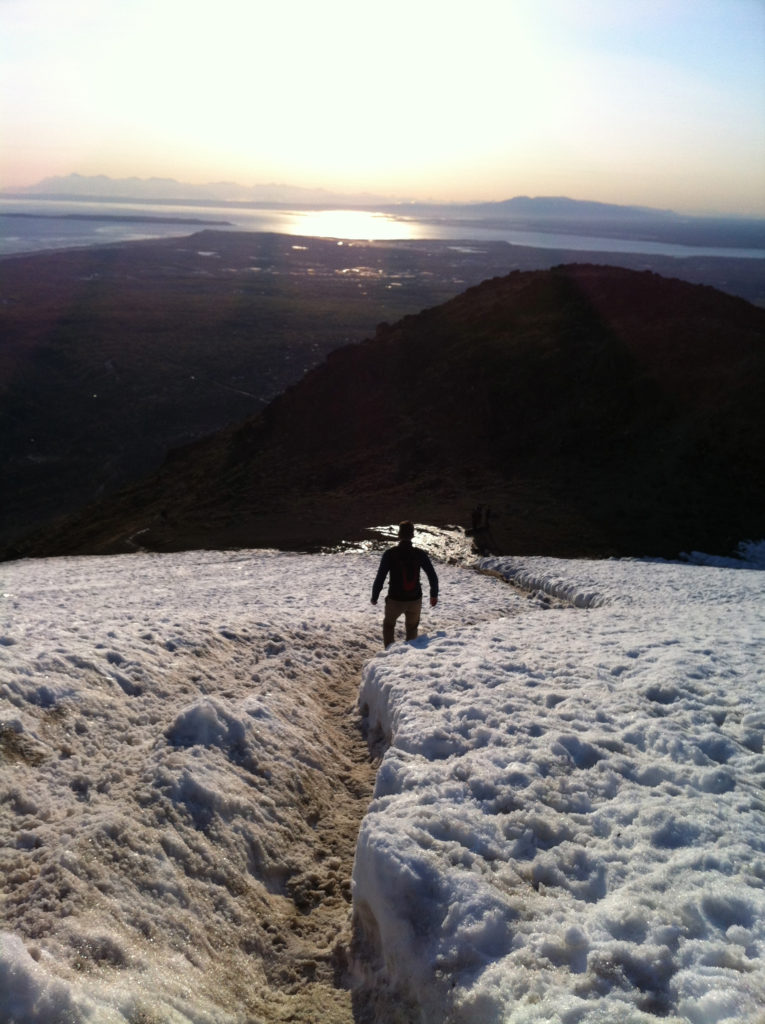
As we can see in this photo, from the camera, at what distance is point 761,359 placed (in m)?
33.8

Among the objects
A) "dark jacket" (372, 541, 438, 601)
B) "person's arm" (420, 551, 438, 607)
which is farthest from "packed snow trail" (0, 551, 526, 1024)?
"person's arm" (420, 551, 438, 607)

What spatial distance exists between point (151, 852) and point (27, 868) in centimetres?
96

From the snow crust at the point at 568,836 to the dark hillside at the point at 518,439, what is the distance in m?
15.2

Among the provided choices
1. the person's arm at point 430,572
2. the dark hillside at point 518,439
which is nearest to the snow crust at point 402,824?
the person's arm at point 430,572

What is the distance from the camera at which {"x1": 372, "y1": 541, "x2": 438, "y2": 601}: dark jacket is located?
11.8m

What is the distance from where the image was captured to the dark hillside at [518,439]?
2819cm

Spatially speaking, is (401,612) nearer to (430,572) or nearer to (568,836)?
(430,572)

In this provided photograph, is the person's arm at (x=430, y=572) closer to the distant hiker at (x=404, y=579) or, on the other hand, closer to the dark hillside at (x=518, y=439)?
the distant hiker at (x=404, y=579)

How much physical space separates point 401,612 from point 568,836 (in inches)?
248

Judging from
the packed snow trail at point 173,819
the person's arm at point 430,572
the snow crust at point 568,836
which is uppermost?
the person's arm at point 430,572

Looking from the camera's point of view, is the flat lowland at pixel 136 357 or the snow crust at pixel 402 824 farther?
the flat lowland at pixel 136 357

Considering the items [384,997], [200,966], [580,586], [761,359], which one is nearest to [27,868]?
[200,966]

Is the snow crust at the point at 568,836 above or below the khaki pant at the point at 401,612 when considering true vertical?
above

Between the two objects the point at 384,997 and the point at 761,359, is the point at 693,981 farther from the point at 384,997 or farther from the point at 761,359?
Answer: the point at 761,359
